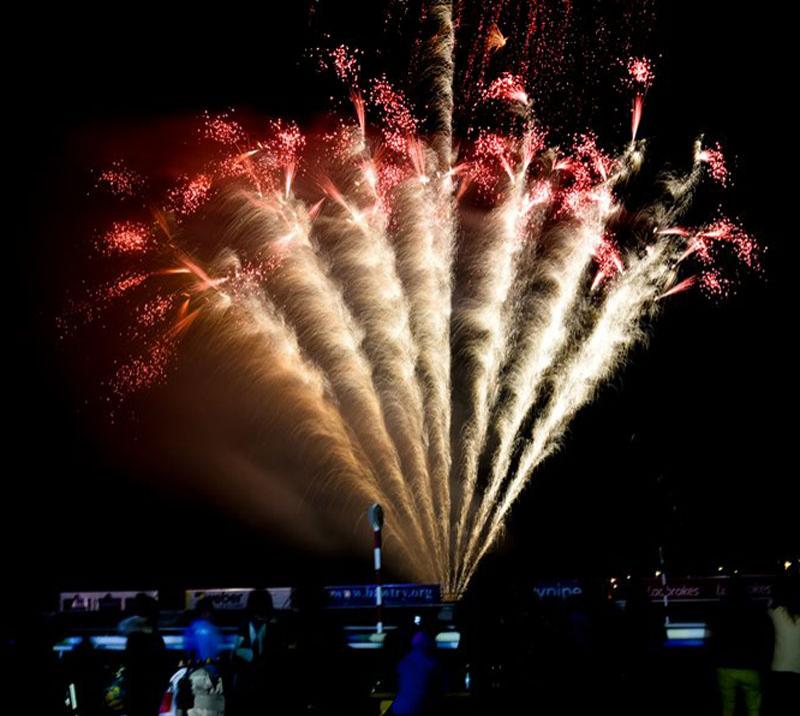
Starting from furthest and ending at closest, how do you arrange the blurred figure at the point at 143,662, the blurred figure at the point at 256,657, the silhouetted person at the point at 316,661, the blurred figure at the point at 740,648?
the blurred figure at the point at 143,662
the blurred figure at the point at 740,648
the blurred figure at the point at 256,657
the silhouetted person at the point at 316,661

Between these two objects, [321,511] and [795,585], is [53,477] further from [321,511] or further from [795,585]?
[795,585]

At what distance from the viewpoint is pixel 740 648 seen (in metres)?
10.6

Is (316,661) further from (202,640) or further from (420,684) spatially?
(202,640)

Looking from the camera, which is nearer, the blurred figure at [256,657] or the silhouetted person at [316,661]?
the silhouetted person at [316,661]

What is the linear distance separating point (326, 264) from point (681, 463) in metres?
34.2

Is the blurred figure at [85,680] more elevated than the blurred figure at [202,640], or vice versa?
the blurred figure at [202,640]

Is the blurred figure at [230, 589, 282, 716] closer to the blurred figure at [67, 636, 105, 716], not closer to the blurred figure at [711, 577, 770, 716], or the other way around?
the blurred figure at [67, 636, 105, 716]

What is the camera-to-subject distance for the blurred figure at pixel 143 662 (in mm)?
11547

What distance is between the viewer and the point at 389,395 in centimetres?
2698

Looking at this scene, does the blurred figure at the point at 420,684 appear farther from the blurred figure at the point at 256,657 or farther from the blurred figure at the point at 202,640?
the blurred figure at the point at 202,640

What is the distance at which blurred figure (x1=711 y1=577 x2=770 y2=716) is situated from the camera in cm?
1055

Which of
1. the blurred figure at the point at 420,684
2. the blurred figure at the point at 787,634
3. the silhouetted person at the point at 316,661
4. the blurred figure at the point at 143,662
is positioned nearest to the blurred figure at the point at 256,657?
the silhouetted person at the point at 316,661

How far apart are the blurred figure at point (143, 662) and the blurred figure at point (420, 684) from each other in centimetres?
410

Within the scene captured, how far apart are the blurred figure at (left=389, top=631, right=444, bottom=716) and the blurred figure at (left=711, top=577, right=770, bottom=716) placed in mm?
3734
